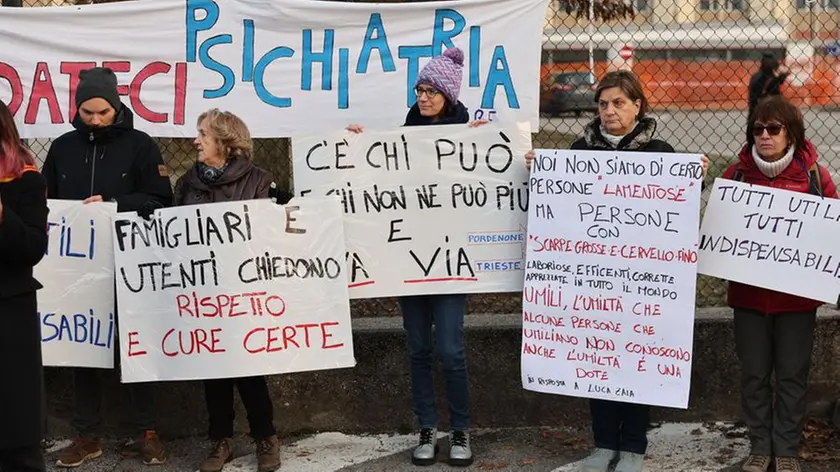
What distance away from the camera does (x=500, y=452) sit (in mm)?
5211

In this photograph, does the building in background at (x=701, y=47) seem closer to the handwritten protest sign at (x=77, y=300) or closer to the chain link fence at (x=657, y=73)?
the chain link fence at (x=657, y=73)

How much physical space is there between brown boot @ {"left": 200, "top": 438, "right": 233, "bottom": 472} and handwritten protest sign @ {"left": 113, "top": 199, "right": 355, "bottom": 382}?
354mm

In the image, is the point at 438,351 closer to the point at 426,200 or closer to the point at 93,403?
the point at 426,200

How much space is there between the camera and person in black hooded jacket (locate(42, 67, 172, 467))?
4.93 meters

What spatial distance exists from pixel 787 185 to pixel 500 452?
1.75 metres

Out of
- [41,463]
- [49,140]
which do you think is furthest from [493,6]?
[41,463]

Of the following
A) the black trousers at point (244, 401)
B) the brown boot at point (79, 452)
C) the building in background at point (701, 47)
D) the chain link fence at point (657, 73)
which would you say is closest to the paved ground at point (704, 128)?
the chain link fence at point (657, 73)

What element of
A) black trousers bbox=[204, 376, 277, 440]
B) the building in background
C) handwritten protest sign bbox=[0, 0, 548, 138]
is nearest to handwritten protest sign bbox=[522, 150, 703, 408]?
handwritten protest sign bbox=[0, 0, 548, 138]

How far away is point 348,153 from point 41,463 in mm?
1935

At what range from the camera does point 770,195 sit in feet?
15.1

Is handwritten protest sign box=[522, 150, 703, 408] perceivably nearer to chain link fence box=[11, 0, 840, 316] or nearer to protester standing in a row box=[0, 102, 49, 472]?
chain link fence box=[11, 0, 840, 316]

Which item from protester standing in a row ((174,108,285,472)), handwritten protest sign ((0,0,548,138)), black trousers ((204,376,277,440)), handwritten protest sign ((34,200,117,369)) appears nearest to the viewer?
protester standing in a row ((174,108,285,472))

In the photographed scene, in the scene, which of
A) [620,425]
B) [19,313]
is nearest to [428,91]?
[620,425]

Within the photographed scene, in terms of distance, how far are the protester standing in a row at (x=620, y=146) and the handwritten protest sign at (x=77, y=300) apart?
1.97 metres
